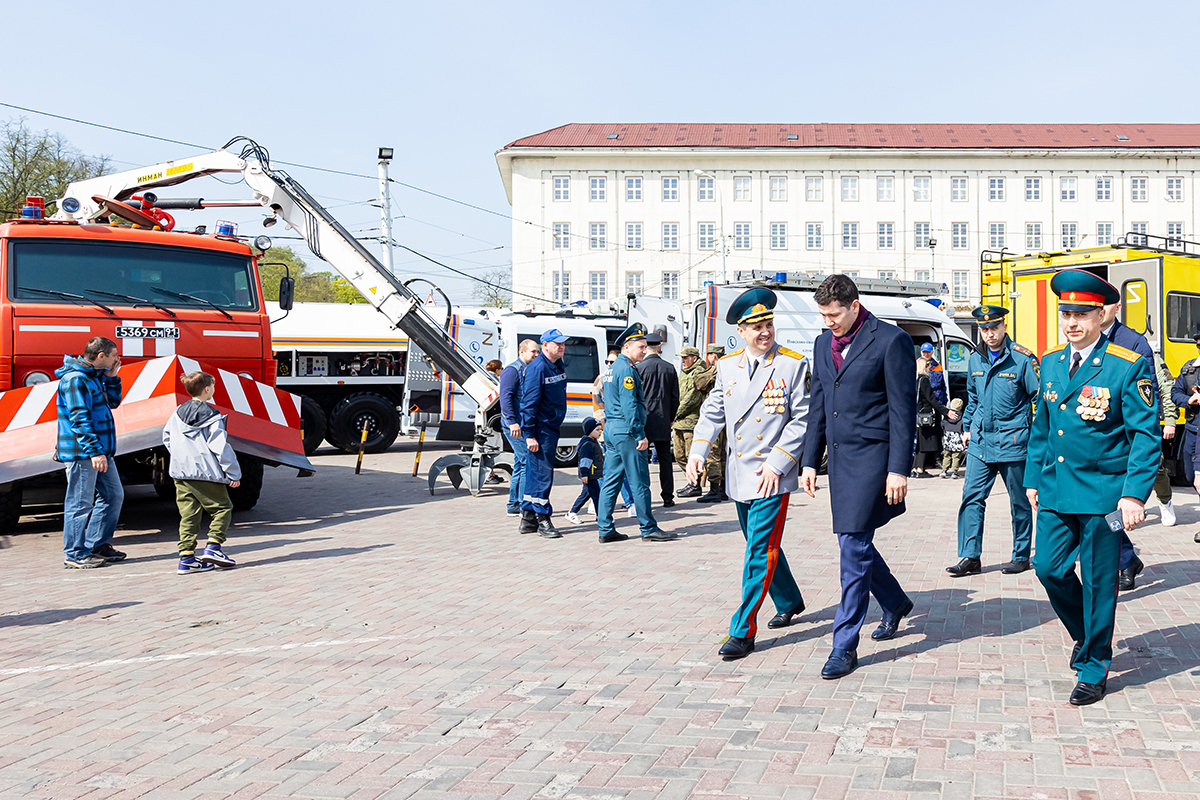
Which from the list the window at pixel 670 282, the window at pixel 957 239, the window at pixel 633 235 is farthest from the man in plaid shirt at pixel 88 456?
the window at pixel 957 239

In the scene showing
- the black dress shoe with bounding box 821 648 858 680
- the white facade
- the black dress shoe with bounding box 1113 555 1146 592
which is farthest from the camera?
the white facade

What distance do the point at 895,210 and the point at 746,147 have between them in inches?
395

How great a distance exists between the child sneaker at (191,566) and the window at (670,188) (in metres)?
58.8

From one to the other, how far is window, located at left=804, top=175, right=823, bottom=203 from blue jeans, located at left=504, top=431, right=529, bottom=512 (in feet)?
188

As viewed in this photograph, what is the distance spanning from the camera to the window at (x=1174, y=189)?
6438 centimetres

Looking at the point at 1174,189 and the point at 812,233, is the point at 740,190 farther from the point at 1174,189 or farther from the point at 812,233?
the point at 1174,189

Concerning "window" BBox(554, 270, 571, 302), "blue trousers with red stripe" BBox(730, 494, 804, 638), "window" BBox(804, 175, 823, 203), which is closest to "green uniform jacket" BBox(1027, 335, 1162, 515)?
"blue trousers with red stripe" BBox(730, 494, 804, 638)

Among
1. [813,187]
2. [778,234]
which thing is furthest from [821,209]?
[778,234]

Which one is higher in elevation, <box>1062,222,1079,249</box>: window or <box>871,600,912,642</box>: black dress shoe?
<box>1062,222,1079,249</box>: window

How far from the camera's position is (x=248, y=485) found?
10.8m

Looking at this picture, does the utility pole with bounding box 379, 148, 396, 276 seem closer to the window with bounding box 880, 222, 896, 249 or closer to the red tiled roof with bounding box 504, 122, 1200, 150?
the red tiled roof with bounding box 504, 122, 1200, 150

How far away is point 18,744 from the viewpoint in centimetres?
406

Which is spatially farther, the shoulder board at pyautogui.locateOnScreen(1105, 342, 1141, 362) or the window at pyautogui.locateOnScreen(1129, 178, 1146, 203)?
the window at pyautogui.locateOnScreen(1129, 178, 1146, 203)

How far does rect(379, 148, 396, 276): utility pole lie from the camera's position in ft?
93.3
